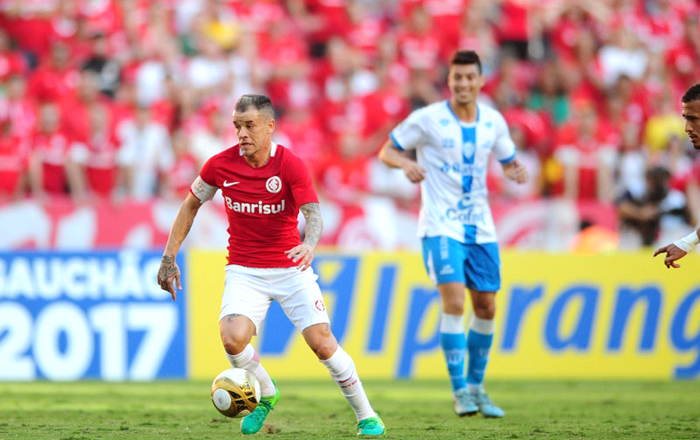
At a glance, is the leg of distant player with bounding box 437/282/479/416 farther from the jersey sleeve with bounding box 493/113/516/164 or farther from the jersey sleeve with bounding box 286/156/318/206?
the jersey sleeve with bounding box 286/156/318/206

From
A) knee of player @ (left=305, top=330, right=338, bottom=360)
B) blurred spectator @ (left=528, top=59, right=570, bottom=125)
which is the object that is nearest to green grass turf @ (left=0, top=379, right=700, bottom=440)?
knee of player @ (left=305, top=330, right=338, bottom=360)

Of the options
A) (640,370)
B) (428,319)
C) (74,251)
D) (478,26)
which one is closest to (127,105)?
(74,251)

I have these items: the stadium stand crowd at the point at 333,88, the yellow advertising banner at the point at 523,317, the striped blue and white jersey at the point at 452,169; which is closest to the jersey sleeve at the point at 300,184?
the striped blue and white jersey at the point at 452,169

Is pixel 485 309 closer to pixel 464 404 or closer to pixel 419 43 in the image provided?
pixel 464 404

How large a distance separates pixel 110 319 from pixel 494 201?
18.5 ft

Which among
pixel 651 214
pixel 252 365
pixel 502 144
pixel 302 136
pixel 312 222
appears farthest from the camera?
pixel 302 136

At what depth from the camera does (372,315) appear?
12.2 m

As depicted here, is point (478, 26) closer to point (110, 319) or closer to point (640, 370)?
point (640, 370)

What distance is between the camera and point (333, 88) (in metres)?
16.5

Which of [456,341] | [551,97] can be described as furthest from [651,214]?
[456,341]

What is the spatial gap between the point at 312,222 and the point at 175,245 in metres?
1.01

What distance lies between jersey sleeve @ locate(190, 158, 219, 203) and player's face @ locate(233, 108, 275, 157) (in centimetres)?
30

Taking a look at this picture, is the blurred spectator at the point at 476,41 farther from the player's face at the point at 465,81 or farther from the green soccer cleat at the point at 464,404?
the green soccer cleat at the point at 464,404

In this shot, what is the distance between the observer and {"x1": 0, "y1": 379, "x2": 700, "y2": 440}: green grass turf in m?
7.21
